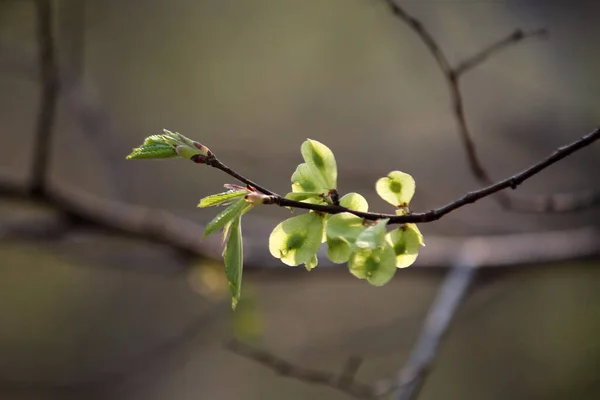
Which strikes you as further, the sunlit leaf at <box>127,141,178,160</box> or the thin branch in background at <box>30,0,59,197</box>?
the thin branch in background at <box>30,0,59,197</box>

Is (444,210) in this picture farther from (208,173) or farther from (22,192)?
(208,173)

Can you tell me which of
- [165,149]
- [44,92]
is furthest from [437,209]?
[44,92]

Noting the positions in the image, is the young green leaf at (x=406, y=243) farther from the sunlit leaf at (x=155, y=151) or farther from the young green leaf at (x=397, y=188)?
the sunlit leaf at (x=155, y=151)

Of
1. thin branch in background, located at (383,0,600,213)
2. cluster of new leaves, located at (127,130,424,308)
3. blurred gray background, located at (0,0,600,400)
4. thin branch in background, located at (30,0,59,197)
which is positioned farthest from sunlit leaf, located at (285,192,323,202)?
blurred gray background, located at (0,0,600,400)

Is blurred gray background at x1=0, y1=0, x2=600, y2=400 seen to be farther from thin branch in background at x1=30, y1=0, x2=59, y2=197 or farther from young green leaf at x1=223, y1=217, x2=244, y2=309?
young green leaf at x1=223, y1=217, x2=244, y2=309

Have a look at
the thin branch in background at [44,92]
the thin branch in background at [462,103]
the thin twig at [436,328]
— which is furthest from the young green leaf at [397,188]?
the thin branch in background at [44,92]

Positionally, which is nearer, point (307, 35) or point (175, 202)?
point (175, 202)

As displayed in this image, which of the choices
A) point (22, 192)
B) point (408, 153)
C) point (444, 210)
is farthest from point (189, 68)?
point (444, 210)
